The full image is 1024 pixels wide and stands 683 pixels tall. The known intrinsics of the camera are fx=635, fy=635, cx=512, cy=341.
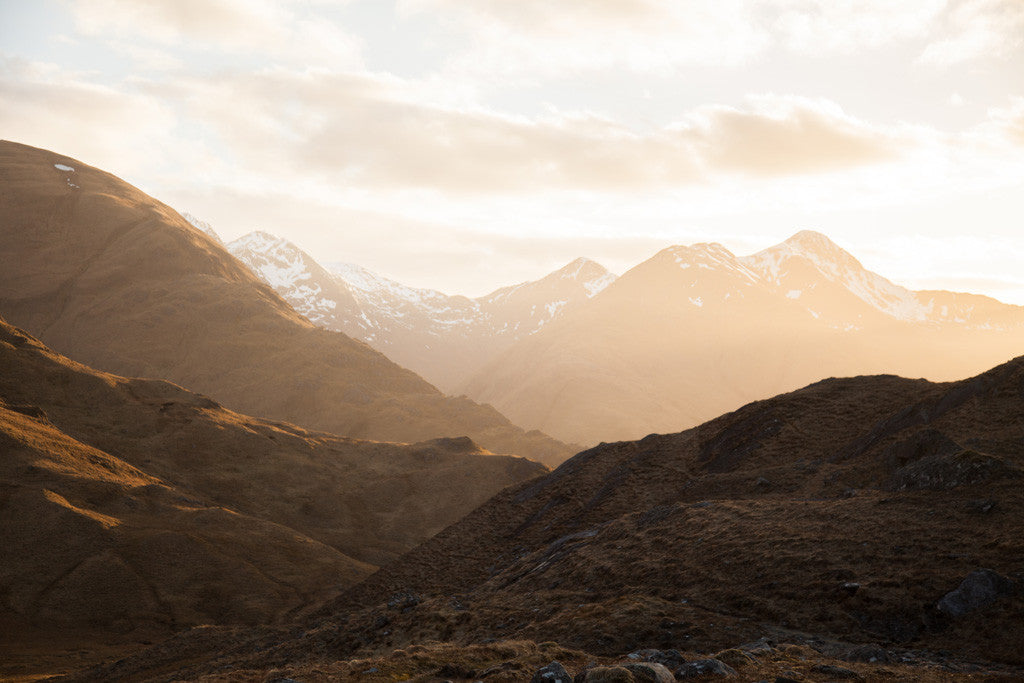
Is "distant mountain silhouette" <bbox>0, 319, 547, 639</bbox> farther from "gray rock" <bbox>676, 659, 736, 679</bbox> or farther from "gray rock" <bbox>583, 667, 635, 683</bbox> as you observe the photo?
"gray rock" <bbox>583, 667, 635, 683</bbox>

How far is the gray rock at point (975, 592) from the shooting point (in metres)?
15.0

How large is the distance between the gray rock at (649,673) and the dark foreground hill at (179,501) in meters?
49.7

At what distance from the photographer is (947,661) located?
13578mm

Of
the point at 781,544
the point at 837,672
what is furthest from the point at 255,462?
the point at 837,672

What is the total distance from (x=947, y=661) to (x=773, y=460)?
1957 cm

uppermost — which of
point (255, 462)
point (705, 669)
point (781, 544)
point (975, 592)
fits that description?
point (975, 592)

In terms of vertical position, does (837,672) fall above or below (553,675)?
above

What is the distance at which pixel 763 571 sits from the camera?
19562 mm

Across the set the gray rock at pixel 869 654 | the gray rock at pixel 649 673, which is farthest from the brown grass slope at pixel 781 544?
the gray rock at pixel 649 673

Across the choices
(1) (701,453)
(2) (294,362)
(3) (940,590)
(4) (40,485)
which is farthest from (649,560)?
(2) (294,362)

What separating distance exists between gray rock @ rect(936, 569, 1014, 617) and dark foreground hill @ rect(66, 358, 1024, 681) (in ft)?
0.13

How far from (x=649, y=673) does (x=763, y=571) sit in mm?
9568

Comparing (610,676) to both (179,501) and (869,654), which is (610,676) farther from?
(179,501)

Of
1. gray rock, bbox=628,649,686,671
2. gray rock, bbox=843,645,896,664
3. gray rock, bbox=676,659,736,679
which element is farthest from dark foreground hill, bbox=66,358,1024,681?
gray rock, bbox=676,659,736,679
